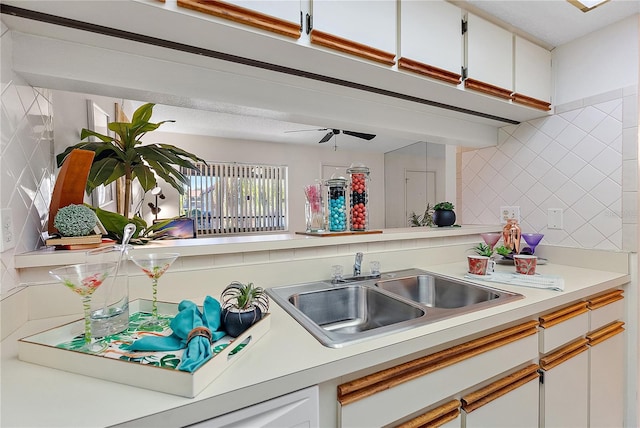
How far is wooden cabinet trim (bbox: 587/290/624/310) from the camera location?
127 centimetres

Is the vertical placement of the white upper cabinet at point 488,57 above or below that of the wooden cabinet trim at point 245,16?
above

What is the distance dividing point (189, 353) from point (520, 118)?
210cm

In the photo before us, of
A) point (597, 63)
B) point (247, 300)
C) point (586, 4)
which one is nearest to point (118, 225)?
point (247, 300)

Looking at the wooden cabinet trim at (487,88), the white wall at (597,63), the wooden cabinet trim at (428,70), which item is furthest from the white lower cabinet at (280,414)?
the white wall at (597,63)

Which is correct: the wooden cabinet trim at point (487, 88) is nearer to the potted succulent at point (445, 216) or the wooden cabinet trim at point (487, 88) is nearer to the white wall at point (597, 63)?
the white wall at point (597, 63)

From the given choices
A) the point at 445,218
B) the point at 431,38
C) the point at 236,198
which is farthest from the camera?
the point at 236,198

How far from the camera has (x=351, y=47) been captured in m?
1.04

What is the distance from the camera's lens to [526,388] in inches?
40.4

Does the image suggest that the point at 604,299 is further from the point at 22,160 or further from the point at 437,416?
the point at 22,160

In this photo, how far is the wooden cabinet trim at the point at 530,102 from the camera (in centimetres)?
155

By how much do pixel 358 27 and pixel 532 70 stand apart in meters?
1.18

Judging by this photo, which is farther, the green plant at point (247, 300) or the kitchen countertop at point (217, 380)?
the green plant at point (247, 300)

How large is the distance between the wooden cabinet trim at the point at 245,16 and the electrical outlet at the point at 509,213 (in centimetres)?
172

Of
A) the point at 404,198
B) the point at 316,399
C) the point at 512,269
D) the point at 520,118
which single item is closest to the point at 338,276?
the point at 316,399
